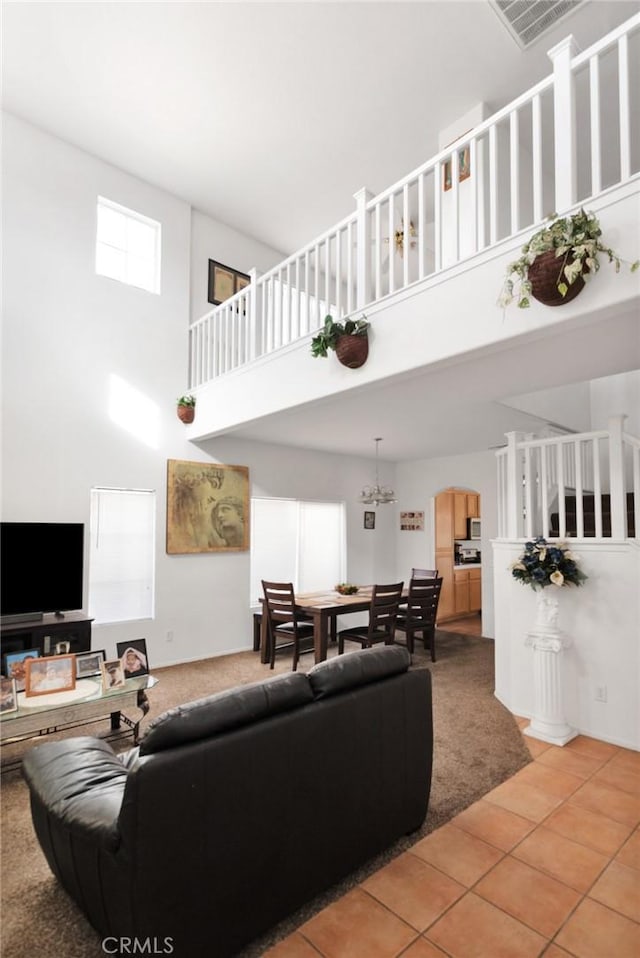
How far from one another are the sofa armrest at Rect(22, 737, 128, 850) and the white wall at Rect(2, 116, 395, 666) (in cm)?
304

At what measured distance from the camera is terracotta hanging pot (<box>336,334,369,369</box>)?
3475 mm

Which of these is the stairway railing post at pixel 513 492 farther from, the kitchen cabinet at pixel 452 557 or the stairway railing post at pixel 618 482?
the kitchen cabinet at pixel 452 557

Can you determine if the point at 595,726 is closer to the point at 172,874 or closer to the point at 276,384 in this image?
the point at 172,874

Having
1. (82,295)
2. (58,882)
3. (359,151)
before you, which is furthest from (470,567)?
(58,882)

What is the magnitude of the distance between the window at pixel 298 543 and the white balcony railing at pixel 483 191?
2.11 meters

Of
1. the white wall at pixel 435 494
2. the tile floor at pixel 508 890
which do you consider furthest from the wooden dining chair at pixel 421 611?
the tile floor at pixel 508 890

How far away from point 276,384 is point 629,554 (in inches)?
119

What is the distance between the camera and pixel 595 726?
3582 millimetres

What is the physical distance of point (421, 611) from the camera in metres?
5.75

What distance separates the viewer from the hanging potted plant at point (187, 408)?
564 cm

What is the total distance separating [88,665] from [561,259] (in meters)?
3.61

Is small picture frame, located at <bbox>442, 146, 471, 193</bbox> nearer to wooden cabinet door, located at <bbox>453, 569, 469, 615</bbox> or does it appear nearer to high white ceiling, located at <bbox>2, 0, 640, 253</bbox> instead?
high white ceiling, located at <bbox>2, 0, 640, 253</bbox>

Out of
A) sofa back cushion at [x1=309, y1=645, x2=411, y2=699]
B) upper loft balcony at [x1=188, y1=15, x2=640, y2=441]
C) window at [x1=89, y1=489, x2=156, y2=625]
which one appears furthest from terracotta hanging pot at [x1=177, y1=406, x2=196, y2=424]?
sofa back cushion at [x1=309, y1=645, x2=411, y2=699]

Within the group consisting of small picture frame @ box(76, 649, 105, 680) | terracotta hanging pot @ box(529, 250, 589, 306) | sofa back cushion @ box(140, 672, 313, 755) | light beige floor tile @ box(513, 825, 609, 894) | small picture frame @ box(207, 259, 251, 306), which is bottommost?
light beige floor tile @ box(513, 825, 609, 894)
